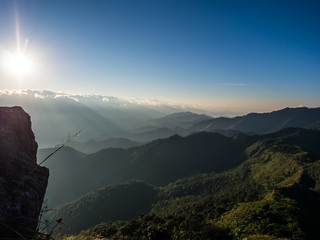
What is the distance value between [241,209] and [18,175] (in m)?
63.8

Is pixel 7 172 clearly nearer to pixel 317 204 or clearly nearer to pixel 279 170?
pixel 317 204

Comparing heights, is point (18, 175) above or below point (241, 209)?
above

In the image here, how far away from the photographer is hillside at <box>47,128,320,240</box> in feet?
69.6

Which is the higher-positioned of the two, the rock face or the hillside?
the rock face

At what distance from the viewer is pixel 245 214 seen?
49.5 meters

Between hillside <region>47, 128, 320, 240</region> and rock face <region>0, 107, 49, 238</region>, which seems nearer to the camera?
rock face <region>0, 107, 49, 238</region>

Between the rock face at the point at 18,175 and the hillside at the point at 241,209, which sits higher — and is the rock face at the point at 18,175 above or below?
above

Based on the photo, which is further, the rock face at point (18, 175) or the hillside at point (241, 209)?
the hillside at point (241, 209)

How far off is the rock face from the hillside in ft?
10.2

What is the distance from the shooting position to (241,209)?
5584 centimetres

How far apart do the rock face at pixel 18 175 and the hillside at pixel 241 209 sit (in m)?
3.10

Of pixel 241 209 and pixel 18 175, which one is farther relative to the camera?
pixel 241 209

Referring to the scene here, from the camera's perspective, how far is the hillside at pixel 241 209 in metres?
21.2

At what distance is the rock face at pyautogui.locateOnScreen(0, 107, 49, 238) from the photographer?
684 centimetres
